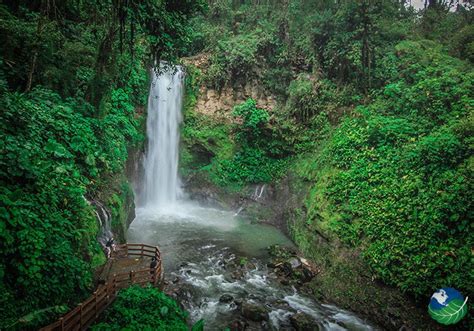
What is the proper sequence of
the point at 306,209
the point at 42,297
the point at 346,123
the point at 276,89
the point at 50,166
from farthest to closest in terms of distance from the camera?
the point at 276,89 → the point at 346,123 → the point at 306,209 → the point at 50,166 → the point at 42,297

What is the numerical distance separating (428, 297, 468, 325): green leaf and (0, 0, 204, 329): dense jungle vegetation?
27.6 ft

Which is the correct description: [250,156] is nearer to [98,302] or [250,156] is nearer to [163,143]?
[163,143]

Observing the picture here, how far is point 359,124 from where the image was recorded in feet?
45.7

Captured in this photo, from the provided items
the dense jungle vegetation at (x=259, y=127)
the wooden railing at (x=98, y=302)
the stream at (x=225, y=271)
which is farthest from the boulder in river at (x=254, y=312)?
the wooden railing at (x=98, y=302)

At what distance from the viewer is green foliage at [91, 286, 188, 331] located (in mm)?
5891

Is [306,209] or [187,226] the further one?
[187,226]

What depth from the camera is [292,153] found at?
17891 mm

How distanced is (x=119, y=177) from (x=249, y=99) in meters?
9.98

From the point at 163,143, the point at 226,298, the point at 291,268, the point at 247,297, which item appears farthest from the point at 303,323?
the point at 163,143

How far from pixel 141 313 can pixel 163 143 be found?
44.4 feet

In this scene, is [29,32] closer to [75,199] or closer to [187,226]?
[75,199]

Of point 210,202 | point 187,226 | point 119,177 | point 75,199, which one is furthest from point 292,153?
point 75,199

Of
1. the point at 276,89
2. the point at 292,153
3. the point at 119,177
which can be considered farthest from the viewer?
the point at 276,89

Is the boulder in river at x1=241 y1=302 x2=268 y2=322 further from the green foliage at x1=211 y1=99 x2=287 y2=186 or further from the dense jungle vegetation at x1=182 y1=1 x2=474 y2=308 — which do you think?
the green foliage at x1=211 y1=99 x2=287 y2=186
